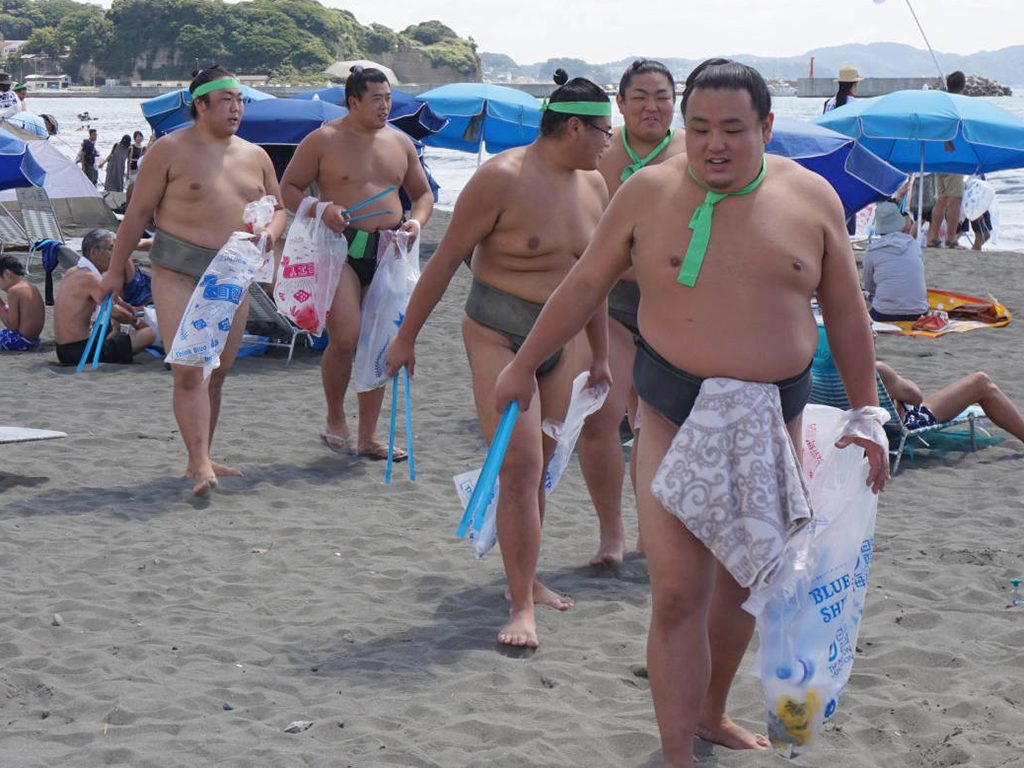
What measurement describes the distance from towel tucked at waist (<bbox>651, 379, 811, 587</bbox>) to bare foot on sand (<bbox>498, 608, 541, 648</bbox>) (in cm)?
131

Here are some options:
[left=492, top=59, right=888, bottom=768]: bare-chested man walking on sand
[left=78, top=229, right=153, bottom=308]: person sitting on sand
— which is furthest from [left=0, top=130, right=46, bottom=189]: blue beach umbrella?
[left=492, top=59, right=888, bottom=768]: bare-chested man walking on sand

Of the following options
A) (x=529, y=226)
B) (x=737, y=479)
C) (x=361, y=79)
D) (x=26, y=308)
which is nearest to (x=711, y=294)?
(x=737, y=479)

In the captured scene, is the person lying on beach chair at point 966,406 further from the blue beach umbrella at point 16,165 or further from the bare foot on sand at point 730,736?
the blue beach umbrella at point 16,165

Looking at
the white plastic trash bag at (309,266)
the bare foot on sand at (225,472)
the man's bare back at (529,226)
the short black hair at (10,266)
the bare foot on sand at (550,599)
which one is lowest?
the bare foot on sand at (225,472)

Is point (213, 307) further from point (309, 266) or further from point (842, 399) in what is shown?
point (842, 399)

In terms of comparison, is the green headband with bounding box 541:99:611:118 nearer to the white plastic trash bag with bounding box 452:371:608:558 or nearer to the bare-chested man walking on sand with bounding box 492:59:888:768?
the white plastic trash bag with bounding box 452:371:608:558

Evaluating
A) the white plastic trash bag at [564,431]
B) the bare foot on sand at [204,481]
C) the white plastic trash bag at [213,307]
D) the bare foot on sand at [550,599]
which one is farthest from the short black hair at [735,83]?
the bare foot on sand at [204,481]

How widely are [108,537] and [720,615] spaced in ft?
9.79

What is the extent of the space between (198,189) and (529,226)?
227 centimetres

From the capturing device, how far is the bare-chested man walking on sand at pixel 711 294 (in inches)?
111

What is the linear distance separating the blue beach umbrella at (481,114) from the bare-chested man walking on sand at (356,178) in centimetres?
1153

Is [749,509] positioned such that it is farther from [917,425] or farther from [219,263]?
[917,425]

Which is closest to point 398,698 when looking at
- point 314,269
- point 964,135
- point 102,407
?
point 314,269

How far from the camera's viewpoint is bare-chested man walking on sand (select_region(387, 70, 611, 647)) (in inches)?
159
